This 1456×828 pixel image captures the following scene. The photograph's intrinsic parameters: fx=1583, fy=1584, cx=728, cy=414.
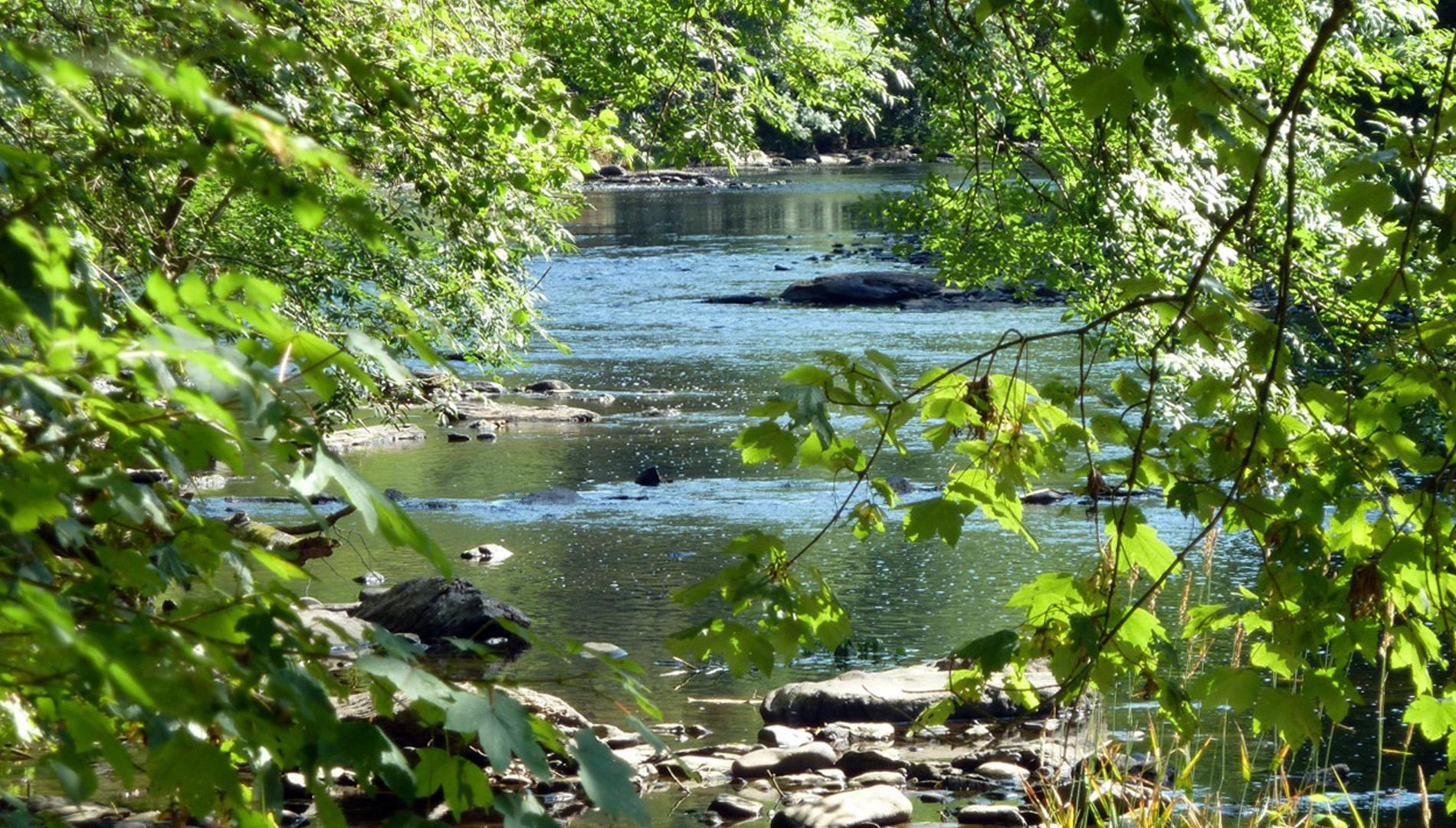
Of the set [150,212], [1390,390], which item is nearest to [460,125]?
[150,212]

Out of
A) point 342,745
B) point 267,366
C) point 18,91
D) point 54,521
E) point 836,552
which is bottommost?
point 836,552

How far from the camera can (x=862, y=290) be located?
23.6m

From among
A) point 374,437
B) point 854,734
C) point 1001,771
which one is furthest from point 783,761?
point 374,437

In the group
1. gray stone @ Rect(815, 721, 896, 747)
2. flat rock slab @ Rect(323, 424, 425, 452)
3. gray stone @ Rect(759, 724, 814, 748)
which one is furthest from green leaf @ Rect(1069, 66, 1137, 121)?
flat rock slab @ Rect(323, 424, 425, 452)

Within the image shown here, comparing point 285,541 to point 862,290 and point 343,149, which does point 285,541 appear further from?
point 862,290

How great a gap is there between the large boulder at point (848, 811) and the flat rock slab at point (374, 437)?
29.3 feet

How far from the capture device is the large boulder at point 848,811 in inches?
256

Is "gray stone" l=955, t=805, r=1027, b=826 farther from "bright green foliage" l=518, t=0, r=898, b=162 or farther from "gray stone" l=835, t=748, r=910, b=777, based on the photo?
"bright green foliage" l=518, t=0, r=898, b=162

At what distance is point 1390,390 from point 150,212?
4186 millimetres

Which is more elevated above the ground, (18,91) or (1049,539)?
(18,91)

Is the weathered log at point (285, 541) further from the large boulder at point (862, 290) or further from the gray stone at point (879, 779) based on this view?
the large boulder at point (862, 290)

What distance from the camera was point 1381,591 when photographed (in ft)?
8.29

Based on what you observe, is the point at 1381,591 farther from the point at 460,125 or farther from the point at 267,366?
the point at 460,125

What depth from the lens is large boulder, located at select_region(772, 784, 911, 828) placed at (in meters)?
6.50
